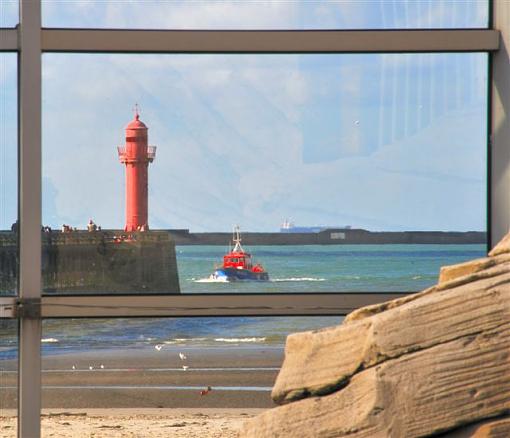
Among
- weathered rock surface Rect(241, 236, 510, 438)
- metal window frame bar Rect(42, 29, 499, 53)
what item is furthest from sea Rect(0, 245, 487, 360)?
weathered rock surface Rect(241, 236, 510, 438)

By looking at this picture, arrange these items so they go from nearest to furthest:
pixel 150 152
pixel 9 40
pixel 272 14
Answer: pixel 9 40 < pixel 150 152 < pixel 272 14

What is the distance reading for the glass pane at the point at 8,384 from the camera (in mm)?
3652

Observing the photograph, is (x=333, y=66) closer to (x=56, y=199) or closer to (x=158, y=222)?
(x=158, y=222)

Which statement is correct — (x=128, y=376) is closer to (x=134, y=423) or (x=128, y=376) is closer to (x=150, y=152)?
(x=134, y=423)

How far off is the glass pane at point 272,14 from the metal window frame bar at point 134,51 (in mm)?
A: 227

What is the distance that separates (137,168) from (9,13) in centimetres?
77

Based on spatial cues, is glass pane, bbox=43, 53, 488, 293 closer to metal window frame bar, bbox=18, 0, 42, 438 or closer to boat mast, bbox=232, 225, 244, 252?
boat mast, bbox=232, 225, 244, 252

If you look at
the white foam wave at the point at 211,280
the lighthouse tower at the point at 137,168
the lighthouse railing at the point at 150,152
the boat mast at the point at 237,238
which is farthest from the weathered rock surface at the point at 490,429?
the lighthouse railing at the point at 150,152

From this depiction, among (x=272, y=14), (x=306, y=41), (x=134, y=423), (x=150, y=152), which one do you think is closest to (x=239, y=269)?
(x=150, y=152)

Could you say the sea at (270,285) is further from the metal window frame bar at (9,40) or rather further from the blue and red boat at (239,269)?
the metal window frame bar at (9,40)

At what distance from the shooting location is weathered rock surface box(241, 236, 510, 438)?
7.48 ft

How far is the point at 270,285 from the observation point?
3.85 metres

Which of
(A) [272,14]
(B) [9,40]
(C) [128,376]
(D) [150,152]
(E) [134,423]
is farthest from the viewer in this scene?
(E) [134,423]

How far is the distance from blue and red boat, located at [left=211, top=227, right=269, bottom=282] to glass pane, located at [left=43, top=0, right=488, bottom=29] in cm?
92
